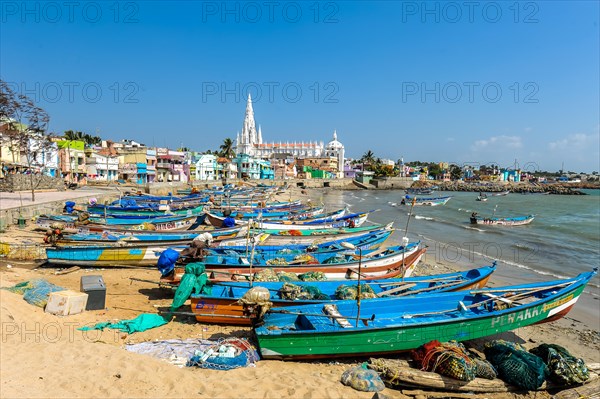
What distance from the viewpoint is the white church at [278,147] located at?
405ft

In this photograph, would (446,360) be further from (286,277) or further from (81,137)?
(81,137)

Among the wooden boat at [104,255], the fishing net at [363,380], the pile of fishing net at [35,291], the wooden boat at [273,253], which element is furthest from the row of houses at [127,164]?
the fishing net at [363,380]

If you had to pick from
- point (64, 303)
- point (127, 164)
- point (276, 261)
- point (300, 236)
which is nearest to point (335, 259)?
point (276, 261)

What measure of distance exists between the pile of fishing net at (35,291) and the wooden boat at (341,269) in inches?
109

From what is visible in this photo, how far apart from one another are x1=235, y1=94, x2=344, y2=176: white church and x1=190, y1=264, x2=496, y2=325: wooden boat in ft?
366

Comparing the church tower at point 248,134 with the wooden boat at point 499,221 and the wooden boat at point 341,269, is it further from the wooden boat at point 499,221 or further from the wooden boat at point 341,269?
the wooden boat at point 341,269

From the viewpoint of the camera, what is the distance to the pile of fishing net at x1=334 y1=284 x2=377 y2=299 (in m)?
9.16

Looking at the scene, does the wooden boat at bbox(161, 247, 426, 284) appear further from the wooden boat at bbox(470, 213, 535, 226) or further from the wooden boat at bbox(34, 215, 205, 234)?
the wooden boat at bbox(470, 213, 535, 226)

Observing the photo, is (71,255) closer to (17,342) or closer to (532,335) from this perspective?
(17,342)

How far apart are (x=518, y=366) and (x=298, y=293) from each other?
4.70 metres

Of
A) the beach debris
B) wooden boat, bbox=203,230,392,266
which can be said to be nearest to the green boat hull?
wooden boat, bbox=203,230,392,266

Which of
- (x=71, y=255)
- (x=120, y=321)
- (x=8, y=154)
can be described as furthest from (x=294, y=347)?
(x=8, y=154)

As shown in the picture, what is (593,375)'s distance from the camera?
7.37 m

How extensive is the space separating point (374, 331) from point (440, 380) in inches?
55.3
